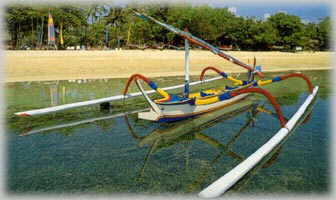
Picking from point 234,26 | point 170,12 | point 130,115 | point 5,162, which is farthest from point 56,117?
point 234,26

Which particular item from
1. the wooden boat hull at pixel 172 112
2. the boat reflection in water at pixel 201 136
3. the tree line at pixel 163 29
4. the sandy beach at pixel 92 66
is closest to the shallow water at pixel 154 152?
the boat reflection in water at pixel 201 136

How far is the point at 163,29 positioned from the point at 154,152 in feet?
158

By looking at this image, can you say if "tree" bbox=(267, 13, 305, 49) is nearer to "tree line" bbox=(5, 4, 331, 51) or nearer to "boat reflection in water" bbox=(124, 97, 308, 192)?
"tree line" bbox=(5, 4, 331, 51)

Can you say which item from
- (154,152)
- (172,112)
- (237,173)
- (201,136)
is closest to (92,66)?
(172,112)

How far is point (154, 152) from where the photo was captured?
7.84m

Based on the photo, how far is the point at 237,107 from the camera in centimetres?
1318

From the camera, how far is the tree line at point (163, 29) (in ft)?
171

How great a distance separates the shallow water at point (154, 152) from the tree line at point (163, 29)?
4129cm

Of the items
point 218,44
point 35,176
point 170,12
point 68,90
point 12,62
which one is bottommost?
point 35,176

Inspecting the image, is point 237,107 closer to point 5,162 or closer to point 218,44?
point 5,162

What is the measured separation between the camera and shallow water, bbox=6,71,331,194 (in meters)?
6.06

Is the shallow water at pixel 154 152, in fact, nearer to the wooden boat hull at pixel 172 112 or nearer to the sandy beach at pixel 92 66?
the wooden boat hull at pixel 172 112

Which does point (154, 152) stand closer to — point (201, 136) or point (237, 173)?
point (201, 136)

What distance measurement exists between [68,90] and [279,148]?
13319 mm
